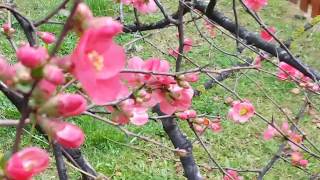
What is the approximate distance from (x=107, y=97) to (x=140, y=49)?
3.34 meters

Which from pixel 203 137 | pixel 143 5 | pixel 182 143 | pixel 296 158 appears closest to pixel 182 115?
pixel 182 143

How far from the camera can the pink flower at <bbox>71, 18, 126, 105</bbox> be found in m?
0.52

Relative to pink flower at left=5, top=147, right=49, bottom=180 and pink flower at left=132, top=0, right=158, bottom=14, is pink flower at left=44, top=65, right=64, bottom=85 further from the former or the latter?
pink flower at left=132, top=0, right=158, bottom=14

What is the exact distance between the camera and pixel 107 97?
550mm

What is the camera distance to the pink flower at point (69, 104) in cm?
55

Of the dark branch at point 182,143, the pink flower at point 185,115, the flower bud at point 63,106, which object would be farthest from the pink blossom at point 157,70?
the dark branch at point 182,143

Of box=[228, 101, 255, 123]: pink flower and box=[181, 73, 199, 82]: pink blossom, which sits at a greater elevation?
box=[181, 73, 199, 82]: pink blossom

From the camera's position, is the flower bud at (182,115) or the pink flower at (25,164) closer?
the pink flower at (25,164)

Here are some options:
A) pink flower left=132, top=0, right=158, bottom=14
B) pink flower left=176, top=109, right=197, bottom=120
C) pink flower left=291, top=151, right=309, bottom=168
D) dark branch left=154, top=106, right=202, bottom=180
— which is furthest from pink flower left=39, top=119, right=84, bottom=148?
pink flower left=291, top=151, right=309, bottom=168

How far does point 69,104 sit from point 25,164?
70mm

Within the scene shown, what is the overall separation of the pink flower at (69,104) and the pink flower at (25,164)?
46mm

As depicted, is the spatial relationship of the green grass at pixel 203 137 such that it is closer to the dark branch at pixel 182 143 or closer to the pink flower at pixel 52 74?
the dark branch at pixel 182 143

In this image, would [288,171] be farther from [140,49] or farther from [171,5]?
[171,5]

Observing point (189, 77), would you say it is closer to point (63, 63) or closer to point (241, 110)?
A: point (63, 63)
